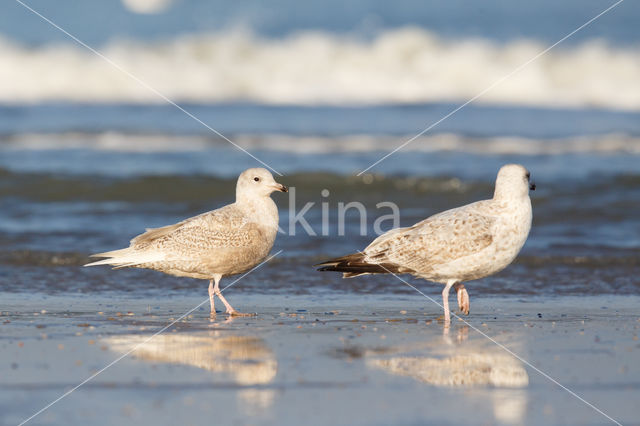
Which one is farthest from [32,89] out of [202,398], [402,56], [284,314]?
[202,398]

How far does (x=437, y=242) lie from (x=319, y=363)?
1761mm

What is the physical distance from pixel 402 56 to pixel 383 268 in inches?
801

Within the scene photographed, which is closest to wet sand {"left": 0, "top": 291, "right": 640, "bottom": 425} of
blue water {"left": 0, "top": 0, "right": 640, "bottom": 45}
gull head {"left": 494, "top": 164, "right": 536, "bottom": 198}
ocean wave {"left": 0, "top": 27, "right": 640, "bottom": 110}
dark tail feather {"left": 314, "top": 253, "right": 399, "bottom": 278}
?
dark tail feather {"left": 314, "top": 253, "right": 399, "bottom": 278}

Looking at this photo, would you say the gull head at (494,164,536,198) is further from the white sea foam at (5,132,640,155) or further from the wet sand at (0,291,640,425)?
the white sea foam at (5,132,640,155)

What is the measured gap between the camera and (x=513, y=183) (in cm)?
606

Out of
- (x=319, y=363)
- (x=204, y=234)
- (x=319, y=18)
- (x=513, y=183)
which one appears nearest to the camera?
(x=319, y=363)

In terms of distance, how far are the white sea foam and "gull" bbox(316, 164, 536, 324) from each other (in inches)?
352

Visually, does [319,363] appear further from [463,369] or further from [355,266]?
[355,266]

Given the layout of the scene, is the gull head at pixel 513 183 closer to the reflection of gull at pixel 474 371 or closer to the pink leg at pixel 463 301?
the pink leg at pixel 463 301

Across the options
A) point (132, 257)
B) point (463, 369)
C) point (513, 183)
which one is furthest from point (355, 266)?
point (463, 369)

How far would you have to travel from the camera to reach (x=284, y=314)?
20.0ft

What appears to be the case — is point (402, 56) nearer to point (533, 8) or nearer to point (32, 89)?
point (533, 8)

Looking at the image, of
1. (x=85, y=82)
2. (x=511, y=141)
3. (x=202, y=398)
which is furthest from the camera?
(x=85, y=82)

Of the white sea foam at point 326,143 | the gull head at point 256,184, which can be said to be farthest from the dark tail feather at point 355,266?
the white sea foam at point 326,143
